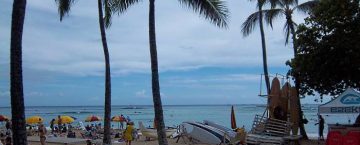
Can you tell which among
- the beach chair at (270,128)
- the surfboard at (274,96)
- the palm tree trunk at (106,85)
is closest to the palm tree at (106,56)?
the palm tree trunk at (106,85)

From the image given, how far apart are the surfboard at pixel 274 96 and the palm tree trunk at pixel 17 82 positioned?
50.2 feet

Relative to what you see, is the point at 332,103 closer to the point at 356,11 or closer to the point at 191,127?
the point at 356,11

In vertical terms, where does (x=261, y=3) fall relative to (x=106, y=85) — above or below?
above

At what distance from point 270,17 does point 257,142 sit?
10.1 meters

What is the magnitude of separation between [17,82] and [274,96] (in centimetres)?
1564

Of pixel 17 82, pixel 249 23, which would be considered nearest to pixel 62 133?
pixel 249 23

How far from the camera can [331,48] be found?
21812mm

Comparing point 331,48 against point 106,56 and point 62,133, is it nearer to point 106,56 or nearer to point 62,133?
point 106,56

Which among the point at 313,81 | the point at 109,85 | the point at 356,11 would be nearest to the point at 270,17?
the point at 313,81

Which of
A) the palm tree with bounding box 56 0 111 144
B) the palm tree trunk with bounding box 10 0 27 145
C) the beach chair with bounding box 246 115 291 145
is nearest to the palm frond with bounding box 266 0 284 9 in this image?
the beach chair with bounding box 246 115 291 145

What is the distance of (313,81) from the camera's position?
23.7 m

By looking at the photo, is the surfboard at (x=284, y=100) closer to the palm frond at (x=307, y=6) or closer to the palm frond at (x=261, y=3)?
the palm frond at (x=261, y=3)

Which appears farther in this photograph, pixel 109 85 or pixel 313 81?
pixel 313 81

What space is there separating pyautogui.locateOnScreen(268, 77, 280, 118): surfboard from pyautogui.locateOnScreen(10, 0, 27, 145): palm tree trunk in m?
15.3
